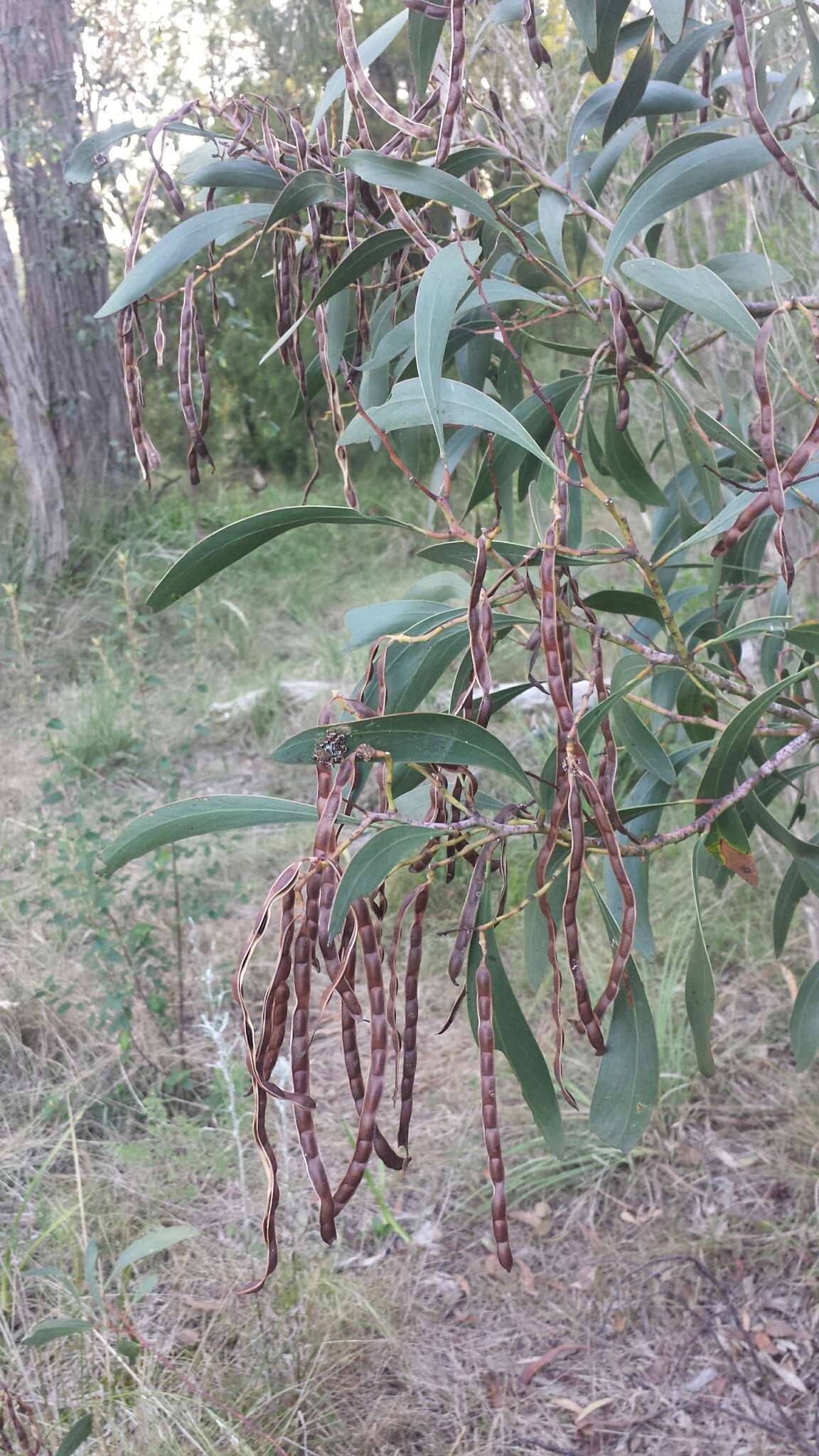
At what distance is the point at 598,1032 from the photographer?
0.52 meters

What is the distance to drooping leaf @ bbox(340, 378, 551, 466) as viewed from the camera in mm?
586

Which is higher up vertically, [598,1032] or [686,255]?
[686,255]

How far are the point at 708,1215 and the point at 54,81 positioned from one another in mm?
4421

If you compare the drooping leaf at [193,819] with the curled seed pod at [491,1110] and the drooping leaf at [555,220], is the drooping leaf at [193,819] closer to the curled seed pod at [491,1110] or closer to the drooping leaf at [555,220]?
the curled seed pod at [491,1110]

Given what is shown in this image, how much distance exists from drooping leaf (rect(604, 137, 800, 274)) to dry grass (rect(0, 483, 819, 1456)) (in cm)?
107

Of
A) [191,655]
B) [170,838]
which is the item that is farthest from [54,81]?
[170,838]

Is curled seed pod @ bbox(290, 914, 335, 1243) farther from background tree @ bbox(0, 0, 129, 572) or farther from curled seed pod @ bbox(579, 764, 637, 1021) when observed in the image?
background tree @ bbox(0, 0, 129, 572)

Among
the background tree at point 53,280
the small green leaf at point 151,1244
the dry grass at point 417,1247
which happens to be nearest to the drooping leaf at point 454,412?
the small green leaf at point 151,1244

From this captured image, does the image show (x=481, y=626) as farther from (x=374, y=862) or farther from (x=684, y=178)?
(x=684, y=178)

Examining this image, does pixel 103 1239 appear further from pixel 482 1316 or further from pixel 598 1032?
pixel 598 1032

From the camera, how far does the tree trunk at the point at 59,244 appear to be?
4.21 m

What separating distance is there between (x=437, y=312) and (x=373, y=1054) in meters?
0.39

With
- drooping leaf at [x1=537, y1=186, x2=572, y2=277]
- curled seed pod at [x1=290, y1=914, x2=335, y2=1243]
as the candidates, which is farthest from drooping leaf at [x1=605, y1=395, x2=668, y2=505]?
curled seed pod at [x1=290, y1=914, x2=335, y2=1243]

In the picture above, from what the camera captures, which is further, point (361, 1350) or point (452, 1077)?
point (452, 1077)
